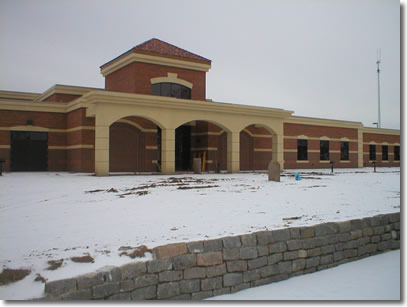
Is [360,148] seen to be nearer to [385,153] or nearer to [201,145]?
[385,153]

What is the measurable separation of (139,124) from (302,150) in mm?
16664

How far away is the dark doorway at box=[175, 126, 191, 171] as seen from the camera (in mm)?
28469

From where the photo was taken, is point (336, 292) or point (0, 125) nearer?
point (336, 292)

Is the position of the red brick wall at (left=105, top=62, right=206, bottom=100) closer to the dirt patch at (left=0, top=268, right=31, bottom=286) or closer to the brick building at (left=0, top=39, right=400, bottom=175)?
the brick building at (left=0, top=39, right=400, bottom=175)

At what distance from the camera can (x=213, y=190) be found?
1353 centimetres

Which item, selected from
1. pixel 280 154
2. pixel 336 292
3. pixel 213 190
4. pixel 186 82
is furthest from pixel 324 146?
pixel 336 292

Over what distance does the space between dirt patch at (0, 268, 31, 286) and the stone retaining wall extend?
64cm

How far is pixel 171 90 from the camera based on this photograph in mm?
26562

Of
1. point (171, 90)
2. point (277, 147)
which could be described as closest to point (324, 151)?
point (277, 147)

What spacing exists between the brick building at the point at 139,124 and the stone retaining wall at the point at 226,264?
48.1 feet

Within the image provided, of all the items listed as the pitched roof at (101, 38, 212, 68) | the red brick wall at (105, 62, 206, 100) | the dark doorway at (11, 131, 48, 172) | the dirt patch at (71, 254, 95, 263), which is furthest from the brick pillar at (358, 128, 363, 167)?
the dirt patch at (71, 254, 95, 263)

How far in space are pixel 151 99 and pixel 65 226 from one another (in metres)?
14.8

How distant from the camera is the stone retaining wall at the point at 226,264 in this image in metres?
5.41

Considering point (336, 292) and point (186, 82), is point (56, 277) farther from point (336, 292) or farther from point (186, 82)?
point (186, 82)
